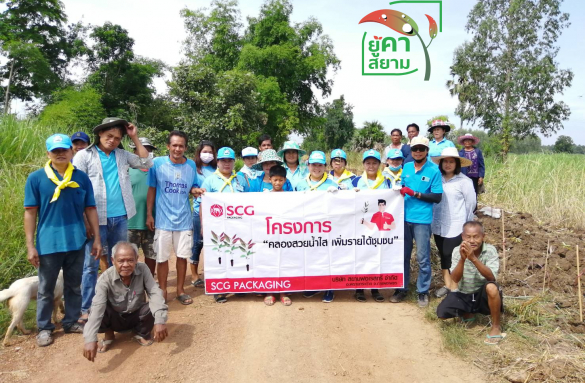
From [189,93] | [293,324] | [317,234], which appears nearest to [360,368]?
[293,324]

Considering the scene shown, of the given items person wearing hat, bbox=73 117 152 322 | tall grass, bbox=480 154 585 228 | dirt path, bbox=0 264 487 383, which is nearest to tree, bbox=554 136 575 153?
tall grass, bbox=480 154 585 228

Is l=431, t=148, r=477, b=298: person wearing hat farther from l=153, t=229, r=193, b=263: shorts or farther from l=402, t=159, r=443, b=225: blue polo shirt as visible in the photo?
l=153, t=229, r=193, b=263: shorts

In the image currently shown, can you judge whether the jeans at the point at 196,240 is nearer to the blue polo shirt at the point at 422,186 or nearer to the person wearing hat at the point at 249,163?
the person wearing hat at the point at 249,163

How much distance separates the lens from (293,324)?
4117 millimetres

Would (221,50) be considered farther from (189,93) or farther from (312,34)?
(189,93)

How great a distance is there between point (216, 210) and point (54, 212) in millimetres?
1716

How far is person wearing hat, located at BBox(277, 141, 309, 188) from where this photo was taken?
521 cm

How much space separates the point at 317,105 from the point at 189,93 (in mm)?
14415

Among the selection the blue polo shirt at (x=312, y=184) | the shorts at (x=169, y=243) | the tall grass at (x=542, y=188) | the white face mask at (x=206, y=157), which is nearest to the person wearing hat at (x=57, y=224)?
the shorts at (x=169, y=243)

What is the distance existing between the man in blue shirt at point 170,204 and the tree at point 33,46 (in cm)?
2187

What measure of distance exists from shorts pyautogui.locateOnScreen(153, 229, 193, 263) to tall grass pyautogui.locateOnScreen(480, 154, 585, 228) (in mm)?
6827

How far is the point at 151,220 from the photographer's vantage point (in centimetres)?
462

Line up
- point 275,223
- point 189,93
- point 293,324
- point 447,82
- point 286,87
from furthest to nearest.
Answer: point 447,82, point 286,87, point 189,93, point 275,223, point 293,324

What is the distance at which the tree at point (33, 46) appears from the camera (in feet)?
72.8
